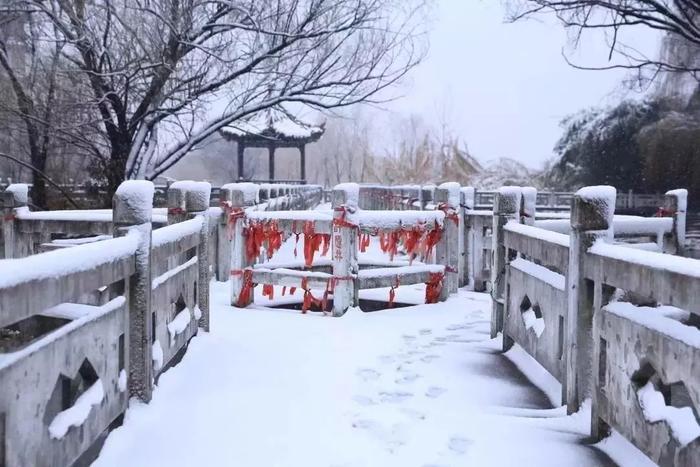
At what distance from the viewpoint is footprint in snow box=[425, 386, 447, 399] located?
4.23 meters

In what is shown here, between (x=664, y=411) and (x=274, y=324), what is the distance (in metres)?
4.24

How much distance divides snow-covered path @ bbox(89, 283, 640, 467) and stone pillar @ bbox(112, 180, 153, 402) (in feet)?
0.84

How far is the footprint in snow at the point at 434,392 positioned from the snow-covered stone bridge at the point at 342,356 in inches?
1.0

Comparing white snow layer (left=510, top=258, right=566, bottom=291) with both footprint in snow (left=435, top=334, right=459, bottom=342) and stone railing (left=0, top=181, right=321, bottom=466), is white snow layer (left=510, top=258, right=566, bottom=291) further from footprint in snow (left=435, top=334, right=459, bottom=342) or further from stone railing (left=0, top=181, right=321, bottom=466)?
stone railing (left=0, top=181, right=321, bottom=466)

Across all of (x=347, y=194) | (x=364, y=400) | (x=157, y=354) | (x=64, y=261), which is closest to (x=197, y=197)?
(x=347, y=194)

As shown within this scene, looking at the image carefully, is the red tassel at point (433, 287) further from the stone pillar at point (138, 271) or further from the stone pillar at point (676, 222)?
the stone pillar at point (138, 271)

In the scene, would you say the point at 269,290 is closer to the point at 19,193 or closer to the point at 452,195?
the point at 452,195

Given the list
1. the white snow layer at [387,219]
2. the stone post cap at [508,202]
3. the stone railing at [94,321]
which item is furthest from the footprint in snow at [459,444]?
the white snow layer at [387,219]

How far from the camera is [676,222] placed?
6.41m

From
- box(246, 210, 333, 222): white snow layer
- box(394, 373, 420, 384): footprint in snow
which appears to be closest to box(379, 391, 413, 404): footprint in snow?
box(394, 373, 420, 384): footprint in snow

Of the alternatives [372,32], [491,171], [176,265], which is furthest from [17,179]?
[491,171]

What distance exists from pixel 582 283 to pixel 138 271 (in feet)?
7.76

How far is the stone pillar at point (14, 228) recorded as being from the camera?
6.39 meters

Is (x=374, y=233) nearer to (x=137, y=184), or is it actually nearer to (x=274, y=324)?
(x=274, y=324)
